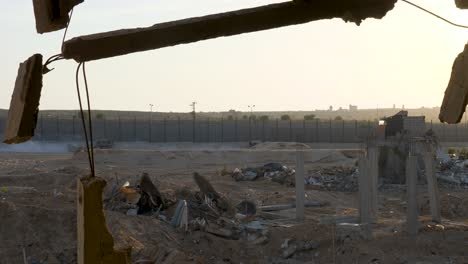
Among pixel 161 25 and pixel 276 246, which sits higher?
pixel 161 25

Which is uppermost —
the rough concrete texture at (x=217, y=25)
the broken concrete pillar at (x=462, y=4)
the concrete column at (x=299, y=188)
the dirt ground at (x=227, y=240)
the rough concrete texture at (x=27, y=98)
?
the broken concrete pillar at (x=462, y=4)

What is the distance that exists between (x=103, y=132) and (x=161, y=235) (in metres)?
45.9

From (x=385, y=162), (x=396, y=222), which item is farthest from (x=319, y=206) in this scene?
(x=385, y=162)

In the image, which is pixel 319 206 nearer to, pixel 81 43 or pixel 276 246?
pixel 276 246

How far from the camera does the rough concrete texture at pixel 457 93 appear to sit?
3.88 metres

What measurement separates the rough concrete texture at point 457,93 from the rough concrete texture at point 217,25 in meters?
0.49

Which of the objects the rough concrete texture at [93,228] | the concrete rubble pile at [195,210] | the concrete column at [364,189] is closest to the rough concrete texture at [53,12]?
the rough concrete texture at [93,228]

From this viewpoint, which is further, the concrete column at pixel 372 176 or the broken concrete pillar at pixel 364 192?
the concrete column at pixel 372 176

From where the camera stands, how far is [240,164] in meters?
41.3

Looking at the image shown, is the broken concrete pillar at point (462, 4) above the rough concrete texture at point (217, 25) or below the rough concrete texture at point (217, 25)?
above

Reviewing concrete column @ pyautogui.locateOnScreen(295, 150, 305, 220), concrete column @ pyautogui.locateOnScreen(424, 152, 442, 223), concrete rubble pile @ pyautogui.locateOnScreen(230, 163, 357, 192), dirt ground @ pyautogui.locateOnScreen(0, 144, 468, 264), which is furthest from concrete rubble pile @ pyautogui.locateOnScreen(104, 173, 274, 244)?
concrete rubble pile @ pyautogui.locateOnScreen(230, 163, 357, 192)

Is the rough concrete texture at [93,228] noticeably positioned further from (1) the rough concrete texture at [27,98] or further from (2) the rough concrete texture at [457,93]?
(2) the rough concrete texture at [457,93]

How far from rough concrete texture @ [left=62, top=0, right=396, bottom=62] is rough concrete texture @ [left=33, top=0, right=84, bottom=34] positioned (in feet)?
0.44

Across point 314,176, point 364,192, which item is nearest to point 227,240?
point 364,192
